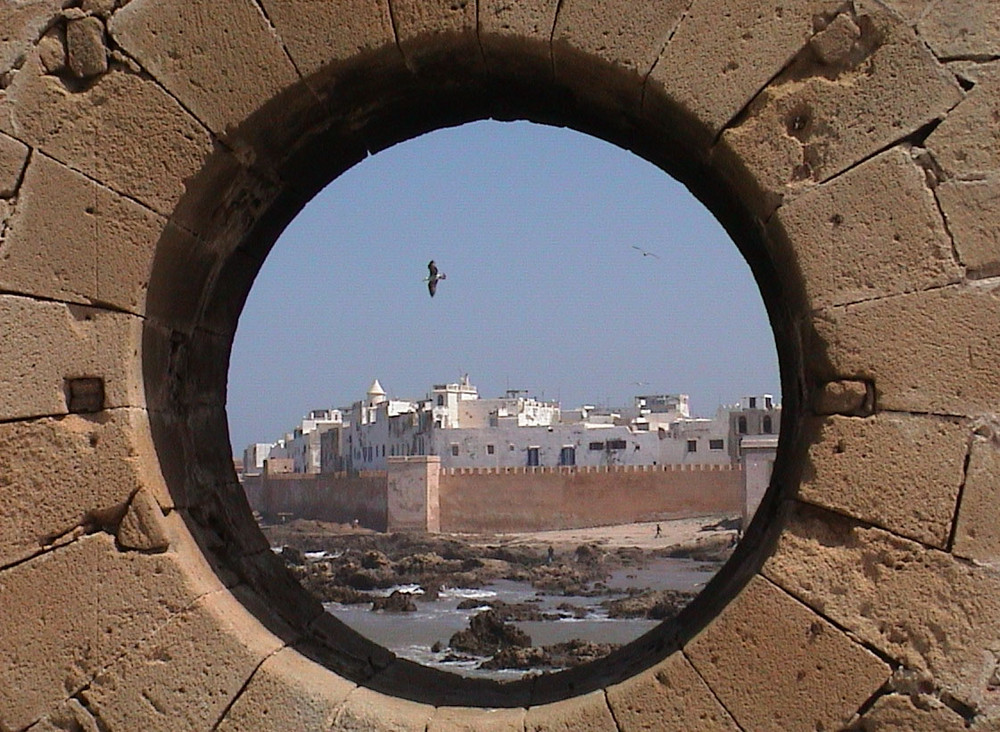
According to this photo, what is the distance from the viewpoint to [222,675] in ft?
10.9

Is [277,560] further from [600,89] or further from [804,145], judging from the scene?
[804,145]

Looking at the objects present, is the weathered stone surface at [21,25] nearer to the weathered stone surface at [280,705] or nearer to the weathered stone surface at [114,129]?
the weathered stone surface at [114,129]

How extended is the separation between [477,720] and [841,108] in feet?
6.60

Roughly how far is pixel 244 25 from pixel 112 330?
98cm

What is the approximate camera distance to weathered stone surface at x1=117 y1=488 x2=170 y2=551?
3.38 m

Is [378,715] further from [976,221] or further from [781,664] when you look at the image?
[976,221]

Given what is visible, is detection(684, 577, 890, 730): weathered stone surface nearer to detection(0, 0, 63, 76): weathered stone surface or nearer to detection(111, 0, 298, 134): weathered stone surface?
detection(111, 0, 298, 134): weathered stone surface

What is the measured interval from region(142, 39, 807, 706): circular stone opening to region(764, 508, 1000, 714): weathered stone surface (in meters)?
0.23

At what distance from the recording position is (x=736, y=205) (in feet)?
12.4

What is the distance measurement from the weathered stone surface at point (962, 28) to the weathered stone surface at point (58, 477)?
8.40 ft

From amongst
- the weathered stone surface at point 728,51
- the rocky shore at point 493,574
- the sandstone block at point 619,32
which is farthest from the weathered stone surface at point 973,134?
the rocky shore at point 493,574

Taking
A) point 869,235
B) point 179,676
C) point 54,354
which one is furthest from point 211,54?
point 869,235

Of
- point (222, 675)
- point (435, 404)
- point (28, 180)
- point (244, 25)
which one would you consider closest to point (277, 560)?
point (222, 675)

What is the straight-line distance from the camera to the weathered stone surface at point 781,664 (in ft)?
10.2
